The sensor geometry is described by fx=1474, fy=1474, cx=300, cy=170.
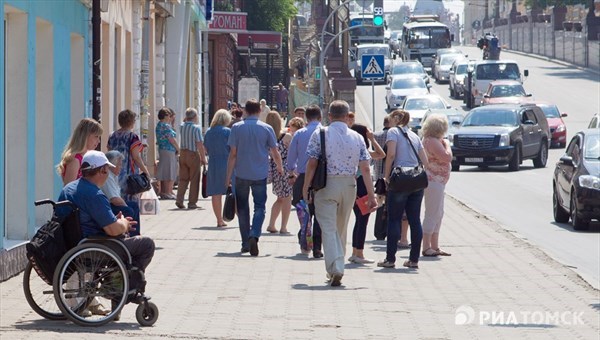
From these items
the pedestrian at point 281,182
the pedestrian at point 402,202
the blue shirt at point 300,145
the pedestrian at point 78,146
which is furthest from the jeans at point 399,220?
the pedestrian at point 78,146

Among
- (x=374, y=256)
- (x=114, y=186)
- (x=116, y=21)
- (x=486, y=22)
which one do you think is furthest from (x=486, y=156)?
(x=486, y=22)

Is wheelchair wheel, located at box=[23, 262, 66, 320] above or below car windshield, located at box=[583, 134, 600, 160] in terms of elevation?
below

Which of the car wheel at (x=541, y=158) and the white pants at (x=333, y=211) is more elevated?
the white pants at (x=333, y=211)

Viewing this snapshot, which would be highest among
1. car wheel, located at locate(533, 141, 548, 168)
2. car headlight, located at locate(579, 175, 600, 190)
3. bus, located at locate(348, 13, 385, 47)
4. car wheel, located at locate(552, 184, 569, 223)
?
bus, located at locate(348, 13, 385, 47)

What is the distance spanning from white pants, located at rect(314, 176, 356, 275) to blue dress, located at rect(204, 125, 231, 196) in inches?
254

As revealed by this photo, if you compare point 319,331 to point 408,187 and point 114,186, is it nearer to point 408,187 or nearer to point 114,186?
point 114,186

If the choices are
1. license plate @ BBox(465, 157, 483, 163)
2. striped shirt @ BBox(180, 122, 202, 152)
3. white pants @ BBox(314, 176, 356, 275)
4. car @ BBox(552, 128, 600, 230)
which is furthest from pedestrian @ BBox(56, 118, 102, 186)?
license plate @ BBox(465, 157, 483, 163)

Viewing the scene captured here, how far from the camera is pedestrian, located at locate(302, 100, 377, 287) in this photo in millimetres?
13672

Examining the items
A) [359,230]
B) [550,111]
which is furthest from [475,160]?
[359,230]

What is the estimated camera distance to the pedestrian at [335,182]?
13.7 meters

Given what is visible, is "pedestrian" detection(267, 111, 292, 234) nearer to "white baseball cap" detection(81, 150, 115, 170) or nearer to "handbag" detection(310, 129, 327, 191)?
"handbag" detection(310, 129, 327, 191)

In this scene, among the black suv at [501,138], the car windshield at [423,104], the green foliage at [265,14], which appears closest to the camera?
the black suv at [501,138]

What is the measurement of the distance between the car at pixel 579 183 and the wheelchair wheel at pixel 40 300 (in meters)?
11.1

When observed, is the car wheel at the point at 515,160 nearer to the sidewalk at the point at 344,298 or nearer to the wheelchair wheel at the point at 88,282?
the sidewalk at the point at 344,298
